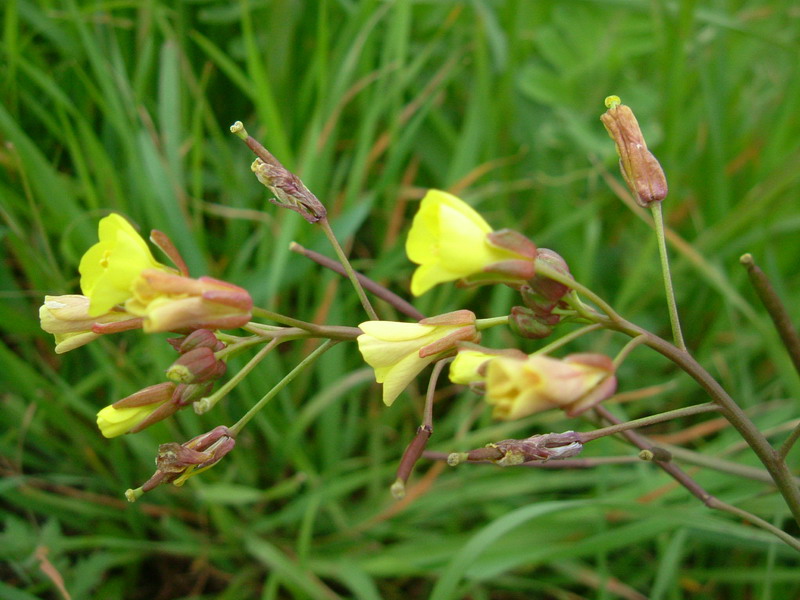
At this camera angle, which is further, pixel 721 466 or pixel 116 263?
pixel 721 466

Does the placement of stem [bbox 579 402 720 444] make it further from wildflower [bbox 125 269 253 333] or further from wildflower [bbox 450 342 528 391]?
wildflower [bbox 125 269 253 333]

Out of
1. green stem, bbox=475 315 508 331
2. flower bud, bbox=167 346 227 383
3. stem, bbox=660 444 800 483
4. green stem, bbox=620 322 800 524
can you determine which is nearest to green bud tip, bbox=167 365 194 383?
flower bud, bbox=167 346 227 383

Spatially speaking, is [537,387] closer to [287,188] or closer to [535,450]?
[535,450]

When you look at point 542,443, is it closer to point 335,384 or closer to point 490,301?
point 335,384

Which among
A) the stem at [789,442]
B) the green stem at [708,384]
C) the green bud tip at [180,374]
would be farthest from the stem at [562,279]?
the green bud tip at [180,374]

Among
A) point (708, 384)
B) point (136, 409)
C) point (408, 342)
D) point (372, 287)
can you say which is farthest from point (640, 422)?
point (136, 409)

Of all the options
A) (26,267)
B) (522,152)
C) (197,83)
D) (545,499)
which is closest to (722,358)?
(545,499)
